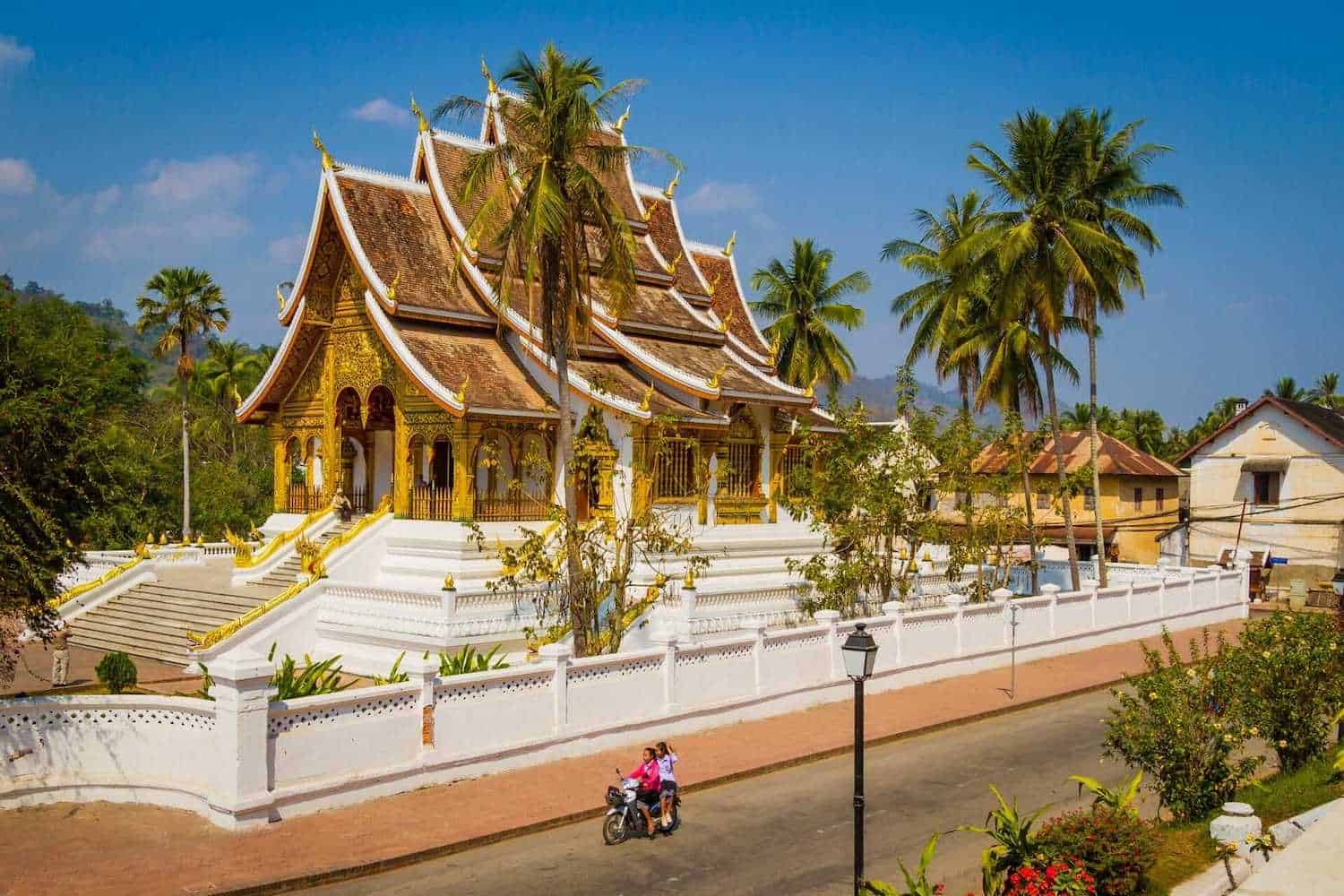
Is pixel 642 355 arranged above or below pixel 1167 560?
above

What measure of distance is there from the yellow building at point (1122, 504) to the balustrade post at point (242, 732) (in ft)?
123

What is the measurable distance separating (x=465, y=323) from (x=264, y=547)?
610cm

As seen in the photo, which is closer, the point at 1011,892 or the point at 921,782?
the point at 1011,892

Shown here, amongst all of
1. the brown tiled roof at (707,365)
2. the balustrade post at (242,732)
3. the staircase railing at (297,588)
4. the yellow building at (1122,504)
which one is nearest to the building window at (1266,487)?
the yellow building at (1122,504)

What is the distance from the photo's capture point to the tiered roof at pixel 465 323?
23531 millimetres

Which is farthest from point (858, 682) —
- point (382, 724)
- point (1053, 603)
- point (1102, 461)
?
point (1102, 461)

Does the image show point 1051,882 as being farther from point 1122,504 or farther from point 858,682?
point 1122,504

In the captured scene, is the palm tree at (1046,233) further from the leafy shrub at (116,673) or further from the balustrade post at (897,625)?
the leafy shrub at (116,673)

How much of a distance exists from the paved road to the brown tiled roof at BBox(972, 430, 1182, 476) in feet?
103

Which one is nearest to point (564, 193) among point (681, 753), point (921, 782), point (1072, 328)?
point (681, 753)

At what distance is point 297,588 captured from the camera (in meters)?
21.0

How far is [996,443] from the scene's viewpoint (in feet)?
88.5

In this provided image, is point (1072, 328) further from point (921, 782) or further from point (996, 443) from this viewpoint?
point (921, 782)

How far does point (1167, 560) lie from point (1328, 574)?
6135 millimetres
